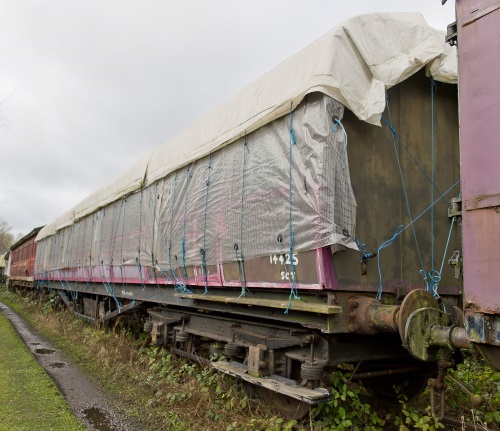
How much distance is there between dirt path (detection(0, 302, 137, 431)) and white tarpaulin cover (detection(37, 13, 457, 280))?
6.82 feet

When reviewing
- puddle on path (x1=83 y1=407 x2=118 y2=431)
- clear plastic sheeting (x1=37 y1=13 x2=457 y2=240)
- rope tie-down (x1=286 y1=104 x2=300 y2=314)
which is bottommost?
puddle on path (x1=83 y1=407 x2=118 y2=431)

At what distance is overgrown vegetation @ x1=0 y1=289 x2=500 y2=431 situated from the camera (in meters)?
4.48

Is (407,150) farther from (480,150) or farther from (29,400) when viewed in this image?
(29,400)

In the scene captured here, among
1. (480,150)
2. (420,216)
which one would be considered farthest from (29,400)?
(480,150)

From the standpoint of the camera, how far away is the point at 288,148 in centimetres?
450

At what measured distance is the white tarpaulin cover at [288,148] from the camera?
4.05 metres

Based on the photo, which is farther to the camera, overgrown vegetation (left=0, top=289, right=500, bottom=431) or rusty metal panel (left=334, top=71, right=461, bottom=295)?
overgrown vegetation (left=0, top=289, right=500, bottom=431)

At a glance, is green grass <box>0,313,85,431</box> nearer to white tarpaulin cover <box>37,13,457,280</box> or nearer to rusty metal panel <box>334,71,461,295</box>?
white tarpaulin cover <box>37,13,457,280</box>

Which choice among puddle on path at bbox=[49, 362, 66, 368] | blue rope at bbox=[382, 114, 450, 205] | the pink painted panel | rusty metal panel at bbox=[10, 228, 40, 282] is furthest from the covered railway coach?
rusty metal panel at bbox=[10, 228, 40, 282]

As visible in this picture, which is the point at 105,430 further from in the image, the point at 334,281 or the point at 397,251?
the point at 397,251

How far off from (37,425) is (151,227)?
10.8 feet

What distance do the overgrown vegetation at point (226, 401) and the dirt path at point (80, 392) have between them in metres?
0.23

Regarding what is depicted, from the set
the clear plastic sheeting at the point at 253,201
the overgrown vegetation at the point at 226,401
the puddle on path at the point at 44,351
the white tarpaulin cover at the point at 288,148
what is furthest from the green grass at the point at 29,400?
the white tarpaulin cover at the point at 288,148

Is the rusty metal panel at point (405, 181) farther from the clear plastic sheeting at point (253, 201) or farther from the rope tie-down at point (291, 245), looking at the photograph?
the rope tie-down at point (291, 245)
